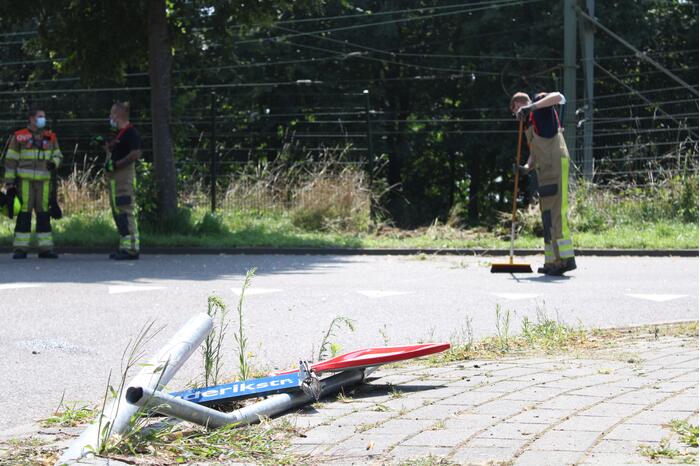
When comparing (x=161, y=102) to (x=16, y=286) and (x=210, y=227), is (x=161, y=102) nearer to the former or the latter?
Result: (x=210, y=227)

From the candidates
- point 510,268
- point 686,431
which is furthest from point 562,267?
point 686,431

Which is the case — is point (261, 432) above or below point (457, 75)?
below

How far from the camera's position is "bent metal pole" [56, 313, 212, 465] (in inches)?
167

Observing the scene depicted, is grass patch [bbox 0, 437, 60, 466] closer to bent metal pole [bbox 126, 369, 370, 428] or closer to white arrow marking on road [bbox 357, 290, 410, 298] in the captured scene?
bent metal pole [bbox 126, 369, 370, 428]

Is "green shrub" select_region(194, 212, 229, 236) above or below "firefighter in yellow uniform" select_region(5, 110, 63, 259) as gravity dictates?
below

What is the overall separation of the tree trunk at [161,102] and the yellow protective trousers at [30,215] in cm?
305

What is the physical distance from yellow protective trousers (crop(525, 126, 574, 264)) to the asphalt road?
357mm

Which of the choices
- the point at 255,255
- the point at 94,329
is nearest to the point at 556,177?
the point at 255,255

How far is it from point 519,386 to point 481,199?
3468cm

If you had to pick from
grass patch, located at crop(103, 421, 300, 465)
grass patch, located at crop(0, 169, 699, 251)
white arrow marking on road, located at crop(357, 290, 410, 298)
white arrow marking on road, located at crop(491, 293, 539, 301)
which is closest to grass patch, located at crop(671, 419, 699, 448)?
grass patch, located at crop(103, 421, 300, 465)

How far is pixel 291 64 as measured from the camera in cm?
3647

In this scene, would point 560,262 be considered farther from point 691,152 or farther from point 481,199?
point 481,199

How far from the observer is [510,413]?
4.95 metres

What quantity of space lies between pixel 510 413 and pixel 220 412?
127 cm
